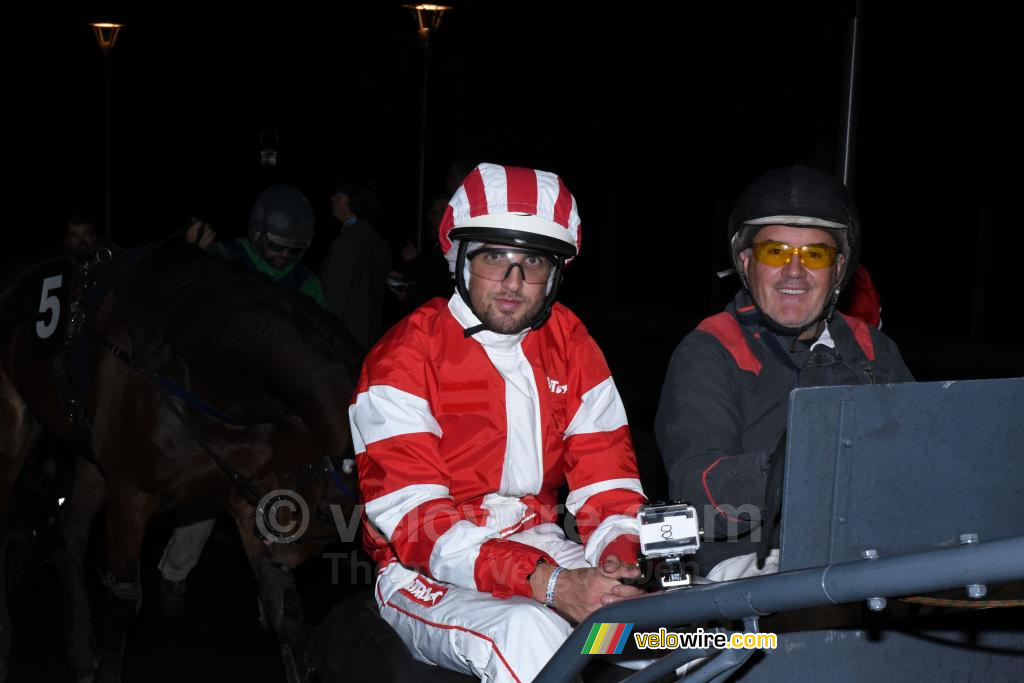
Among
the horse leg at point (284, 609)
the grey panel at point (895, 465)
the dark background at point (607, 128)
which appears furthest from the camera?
the dark background at point (607, 128)

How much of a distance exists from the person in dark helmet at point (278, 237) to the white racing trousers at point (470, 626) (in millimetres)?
3377

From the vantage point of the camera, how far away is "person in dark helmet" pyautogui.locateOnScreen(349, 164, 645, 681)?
270cm

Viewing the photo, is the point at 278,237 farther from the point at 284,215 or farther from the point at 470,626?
the point at 470,626

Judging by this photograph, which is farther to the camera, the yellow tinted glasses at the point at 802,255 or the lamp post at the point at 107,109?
the lamp post at the point at 107,109

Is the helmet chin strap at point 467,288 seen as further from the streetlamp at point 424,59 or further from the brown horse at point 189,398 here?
the streetlamp at point 424,59

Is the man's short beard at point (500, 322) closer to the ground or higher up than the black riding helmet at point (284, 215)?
closer to the ground

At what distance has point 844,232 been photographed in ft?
10.8

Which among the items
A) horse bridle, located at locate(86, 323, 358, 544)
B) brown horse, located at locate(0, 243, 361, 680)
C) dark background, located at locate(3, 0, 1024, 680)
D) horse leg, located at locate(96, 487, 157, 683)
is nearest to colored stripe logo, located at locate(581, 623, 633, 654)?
brown horse, located at locate(0, 243, 361, 680)

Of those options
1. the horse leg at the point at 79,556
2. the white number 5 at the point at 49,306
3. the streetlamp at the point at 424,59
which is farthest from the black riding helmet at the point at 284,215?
the streetlamp at the point at 424,59

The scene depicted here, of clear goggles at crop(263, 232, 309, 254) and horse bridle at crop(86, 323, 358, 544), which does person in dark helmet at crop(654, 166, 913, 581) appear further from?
clear goggles at crop(263, 232, 309, 254)

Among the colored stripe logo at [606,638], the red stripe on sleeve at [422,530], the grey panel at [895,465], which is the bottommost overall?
the colored stripe logo at [606,638]

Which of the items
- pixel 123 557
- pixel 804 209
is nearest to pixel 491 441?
pixel 804 209

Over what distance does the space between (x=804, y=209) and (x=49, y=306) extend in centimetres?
381

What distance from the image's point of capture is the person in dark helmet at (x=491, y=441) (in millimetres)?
2697
